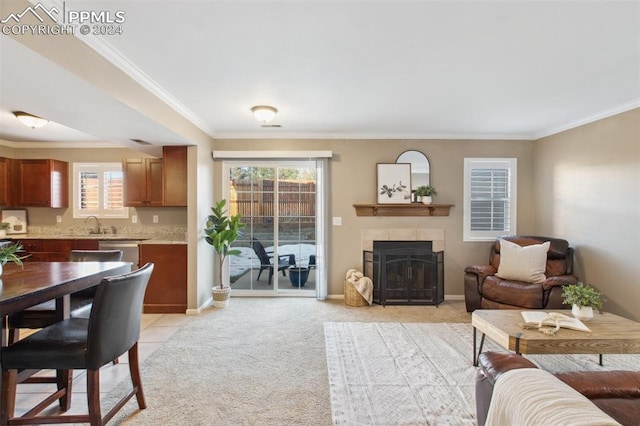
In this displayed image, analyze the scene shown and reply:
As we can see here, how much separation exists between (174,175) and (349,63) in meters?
2.93

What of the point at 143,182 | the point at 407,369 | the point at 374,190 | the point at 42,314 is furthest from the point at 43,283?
the point at 374,190

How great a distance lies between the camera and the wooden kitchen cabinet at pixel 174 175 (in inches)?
166

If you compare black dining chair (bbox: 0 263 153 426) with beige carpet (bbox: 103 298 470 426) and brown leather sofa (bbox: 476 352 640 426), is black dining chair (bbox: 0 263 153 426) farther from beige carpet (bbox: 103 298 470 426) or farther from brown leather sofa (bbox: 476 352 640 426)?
brown leather sofa (bbox: 476 352 640 426)

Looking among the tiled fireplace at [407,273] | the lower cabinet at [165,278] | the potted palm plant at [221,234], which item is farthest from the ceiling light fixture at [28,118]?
the tiled fireplace at [407,273]

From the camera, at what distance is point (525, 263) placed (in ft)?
12.6

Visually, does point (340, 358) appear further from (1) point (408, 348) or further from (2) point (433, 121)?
(2) point (433, 121)

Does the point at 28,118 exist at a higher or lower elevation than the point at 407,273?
higher

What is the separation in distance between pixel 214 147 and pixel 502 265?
14.2 ft

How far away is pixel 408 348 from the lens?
3.01 m

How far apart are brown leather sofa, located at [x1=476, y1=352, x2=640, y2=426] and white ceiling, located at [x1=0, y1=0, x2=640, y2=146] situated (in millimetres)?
1908

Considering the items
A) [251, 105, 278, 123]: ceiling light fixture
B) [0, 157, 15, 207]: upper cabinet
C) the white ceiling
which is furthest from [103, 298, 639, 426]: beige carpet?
[0, 157, 15, 207]: upper cabinet

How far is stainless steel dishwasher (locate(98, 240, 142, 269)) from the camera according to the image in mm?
4309

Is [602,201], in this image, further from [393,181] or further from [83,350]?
[83,350]

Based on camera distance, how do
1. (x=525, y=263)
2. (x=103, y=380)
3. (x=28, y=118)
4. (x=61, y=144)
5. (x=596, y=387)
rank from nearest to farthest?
(x=596, y=387) < (x=103, y=380) < (x=28, y=118) < (x=525, y=263) < (x=61, y=144)
